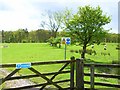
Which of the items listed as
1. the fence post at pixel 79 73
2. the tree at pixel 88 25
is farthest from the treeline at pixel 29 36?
the fence post at pixel 79 73

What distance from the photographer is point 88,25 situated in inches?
1025

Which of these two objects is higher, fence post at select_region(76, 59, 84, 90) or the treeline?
the treeline

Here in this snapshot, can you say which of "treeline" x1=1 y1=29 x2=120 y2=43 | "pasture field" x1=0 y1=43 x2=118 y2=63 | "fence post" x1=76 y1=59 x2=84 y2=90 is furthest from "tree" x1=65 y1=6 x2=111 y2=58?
"treeline" x1=1 y1=29 x2=120 y2=43

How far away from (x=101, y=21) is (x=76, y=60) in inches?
711

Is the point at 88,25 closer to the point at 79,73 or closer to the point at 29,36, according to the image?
the point at 79,73

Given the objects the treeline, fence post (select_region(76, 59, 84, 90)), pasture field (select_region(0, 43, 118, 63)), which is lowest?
pasture field (select_region(0, 43, 118, 63))

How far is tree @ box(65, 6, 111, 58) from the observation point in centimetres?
2626

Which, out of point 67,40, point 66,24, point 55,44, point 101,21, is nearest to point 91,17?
point 101,21

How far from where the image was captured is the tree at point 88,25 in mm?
26259

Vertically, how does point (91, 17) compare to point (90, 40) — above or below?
above

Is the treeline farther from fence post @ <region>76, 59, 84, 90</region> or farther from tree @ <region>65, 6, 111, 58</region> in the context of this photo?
fence post @ <region>76, 59, 84, 90</region>

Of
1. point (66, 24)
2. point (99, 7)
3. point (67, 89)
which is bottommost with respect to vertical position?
point (67, 89)

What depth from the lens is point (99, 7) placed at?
27.1 metres

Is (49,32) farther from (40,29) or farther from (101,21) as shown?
(101,21)
